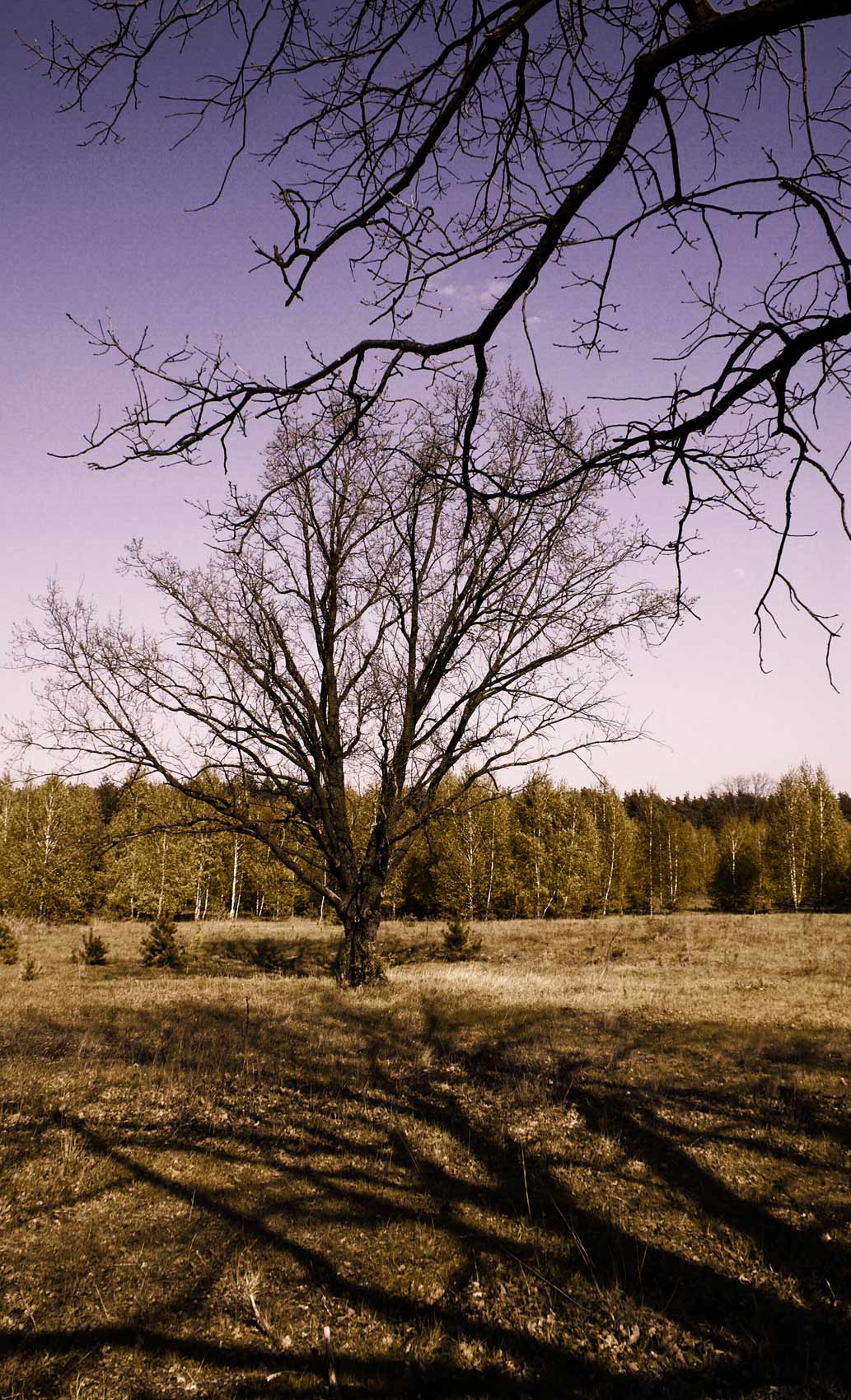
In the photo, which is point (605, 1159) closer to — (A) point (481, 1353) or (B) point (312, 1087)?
(A) point (481, 1353)

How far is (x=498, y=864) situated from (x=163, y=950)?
1054 inches

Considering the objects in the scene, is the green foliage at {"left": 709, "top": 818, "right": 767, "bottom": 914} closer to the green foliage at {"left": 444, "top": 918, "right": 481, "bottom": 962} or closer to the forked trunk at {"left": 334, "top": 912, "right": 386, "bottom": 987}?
the green foliage at {"left": 444, "top": 918, "right": 481, "bottom": 962}

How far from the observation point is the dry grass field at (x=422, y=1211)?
297 centimetres

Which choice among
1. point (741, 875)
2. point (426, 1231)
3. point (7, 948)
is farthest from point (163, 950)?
point (741, 875)

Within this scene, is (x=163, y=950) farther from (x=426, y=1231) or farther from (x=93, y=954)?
(x=426, y=1231)

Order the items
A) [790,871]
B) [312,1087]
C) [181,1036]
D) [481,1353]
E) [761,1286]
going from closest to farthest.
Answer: [481,1353]
[761,1286]
[312,1087]
[181,1036]
[790,871]

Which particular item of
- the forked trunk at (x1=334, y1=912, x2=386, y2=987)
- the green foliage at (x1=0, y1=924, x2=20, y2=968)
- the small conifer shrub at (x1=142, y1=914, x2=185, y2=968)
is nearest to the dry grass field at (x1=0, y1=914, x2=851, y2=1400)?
the forked trunk at (x1=334, y1=912, x2=386, y2=987)

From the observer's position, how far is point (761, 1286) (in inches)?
139

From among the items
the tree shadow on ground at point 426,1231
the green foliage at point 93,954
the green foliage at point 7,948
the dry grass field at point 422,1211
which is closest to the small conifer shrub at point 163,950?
the green foliage at point 93,954

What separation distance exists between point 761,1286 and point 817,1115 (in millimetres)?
3038

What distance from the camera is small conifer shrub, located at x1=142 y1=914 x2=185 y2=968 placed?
1909 cm

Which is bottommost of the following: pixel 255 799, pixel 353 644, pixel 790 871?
pixel 790 871

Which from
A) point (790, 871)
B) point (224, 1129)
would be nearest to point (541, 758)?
point (224, 1129)

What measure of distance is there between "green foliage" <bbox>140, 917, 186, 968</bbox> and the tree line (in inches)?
410
